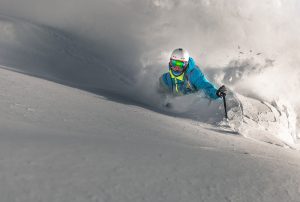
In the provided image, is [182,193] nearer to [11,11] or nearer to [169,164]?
[169,164]

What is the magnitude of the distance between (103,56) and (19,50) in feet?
9.62

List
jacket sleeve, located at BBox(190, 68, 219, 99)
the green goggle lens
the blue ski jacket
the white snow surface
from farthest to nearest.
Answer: the green goggle lens < the blue ski jacket < jacket sleeve, located at BBox(190, 68, 219, 99) < the white snow surface

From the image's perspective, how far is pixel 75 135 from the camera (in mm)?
2879

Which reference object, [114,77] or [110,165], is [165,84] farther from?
[110,165]

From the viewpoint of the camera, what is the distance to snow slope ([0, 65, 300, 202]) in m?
1.92

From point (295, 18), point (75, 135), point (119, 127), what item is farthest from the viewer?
point (295, 18)

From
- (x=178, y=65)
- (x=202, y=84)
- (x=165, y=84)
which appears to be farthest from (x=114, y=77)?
(x=202, y=84)

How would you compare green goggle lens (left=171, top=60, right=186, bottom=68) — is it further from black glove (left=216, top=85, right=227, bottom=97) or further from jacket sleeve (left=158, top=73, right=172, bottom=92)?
black glove (left=216, top=85, right=227, bottom=97)

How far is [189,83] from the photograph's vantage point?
7570 mm

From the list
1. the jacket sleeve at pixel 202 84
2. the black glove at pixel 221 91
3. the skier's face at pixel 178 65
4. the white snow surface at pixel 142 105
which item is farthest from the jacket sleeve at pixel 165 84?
the black glove at pixel 221 91

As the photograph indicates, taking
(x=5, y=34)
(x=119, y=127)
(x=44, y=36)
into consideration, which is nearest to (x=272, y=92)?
(x=44, y=36)

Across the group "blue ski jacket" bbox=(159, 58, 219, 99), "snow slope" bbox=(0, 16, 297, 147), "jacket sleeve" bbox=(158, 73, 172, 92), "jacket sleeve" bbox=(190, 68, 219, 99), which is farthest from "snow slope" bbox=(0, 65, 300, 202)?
"jacket sleeve" bbox=(158, 73, 172, 92)

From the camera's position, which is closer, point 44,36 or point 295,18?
point 44,36

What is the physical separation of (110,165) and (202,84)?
5.17 metres
